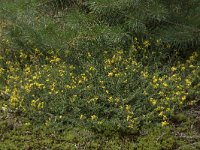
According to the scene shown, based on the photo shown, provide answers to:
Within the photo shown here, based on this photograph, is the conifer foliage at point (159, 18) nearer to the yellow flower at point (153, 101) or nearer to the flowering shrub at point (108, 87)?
the flowering shrub at point (108, 87)

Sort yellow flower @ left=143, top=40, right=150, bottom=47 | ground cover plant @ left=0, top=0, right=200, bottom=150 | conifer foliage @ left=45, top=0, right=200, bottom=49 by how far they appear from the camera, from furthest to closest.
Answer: yellow flower @ left=143, top=40, right=150, bottom=47
conifer foliage @ left=45, top=0, right=200, bottom=49
ground cover plant @ left=0, top=0, right=200, bottom=150

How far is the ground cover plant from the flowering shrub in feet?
0.04

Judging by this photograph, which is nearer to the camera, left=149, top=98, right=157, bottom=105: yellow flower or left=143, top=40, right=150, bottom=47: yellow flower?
left=149, top=98, right=157, bottom=105: yellow flower

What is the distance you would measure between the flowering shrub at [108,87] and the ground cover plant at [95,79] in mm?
12

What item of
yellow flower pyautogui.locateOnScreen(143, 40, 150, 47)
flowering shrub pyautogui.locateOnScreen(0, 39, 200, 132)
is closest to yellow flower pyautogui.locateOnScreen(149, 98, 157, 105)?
flowering shrub pyautogui.locateOnScreen(0, 39, 200, 132)

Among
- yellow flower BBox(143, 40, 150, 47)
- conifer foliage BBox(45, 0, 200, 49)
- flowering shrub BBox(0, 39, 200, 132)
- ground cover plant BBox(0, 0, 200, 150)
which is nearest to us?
ground cover plant BBox(0, 0, 200, 150)

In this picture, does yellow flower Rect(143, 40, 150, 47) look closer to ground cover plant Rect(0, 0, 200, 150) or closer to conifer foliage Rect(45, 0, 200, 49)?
ground cover plant Rect(0, 0, 200, 150)

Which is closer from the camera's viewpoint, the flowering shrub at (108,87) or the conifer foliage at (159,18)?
the flowering shrub at (108,87)

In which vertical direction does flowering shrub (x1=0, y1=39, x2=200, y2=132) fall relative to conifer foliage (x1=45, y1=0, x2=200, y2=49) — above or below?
below

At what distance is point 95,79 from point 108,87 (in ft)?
0.68

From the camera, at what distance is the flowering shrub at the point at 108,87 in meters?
4.11

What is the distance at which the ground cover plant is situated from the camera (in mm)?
3977

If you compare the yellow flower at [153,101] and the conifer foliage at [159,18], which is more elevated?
the conifer foliage at [159,18]

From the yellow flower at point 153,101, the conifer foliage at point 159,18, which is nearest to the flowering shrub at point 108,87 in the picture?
the yellow flower at point 153,101
